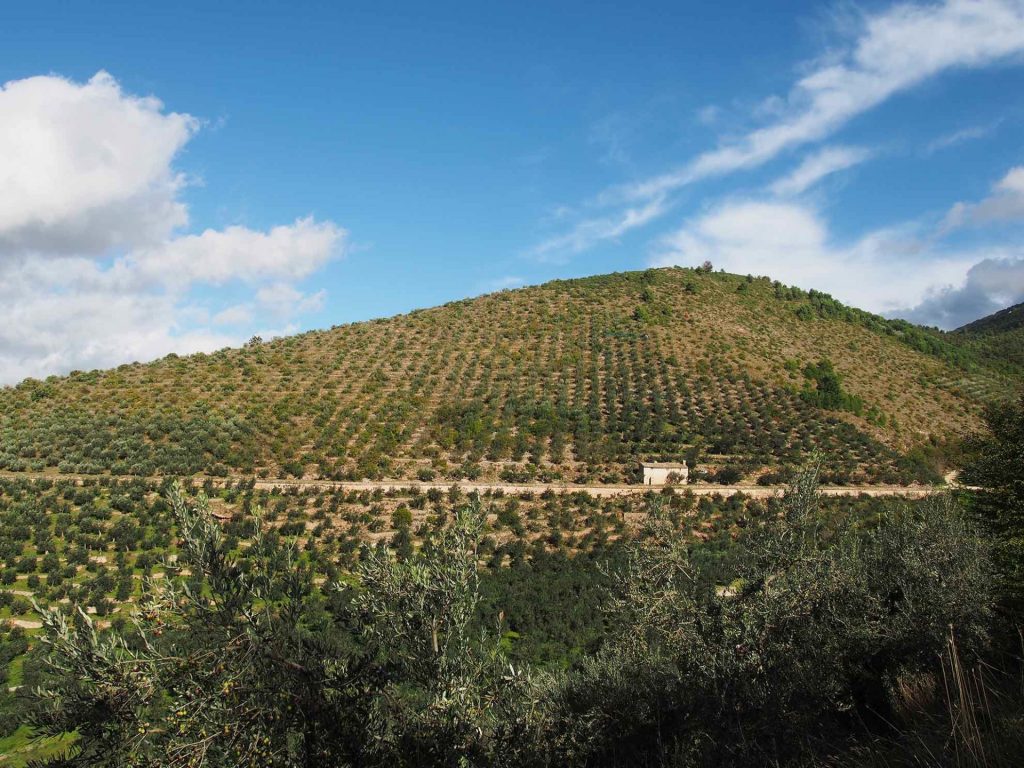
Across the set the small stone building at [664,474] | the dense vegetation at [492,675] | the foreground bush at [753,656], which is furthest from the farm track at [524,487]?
the dense vegetation at [492,675]

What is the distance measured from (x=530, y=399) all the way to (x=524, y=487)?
504 inches

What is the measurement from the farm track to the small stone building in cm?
58

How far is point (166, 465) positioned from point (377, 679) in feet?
102

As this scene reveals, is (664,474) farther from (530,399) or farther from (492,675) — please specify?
(492,675)

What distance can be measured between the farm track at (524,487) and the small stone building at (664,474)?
0.58 meters

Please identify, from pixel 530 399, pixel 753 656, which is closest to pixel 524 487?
pixel 530 399

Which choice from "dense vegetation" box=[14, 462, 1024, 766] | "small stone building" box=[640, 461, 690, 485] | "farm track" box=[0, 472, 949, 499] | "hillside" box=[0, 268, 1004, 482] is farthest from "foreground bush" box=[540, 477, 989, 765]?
"hillside" box=[0, 268, 1004, 482]

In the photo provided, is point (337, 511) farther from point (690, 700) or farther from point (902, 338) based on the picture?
point (902, 338)

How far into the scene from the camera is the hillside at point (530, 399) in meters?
34.8

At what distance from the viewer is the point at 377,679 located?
20.0 ft

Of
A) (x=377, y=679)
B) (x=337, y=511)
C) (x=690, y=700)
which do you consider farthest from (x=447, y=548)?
(x=337, y=511)

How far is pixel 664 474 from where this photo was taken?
110 feet

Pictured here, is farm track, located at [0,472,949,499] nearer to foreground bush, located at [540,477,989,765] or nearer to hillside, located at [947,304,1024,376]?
foreground bush, located at [540,477,989,765]

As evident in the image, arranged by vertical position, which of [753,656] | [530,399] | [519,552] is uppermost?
[530,399]
